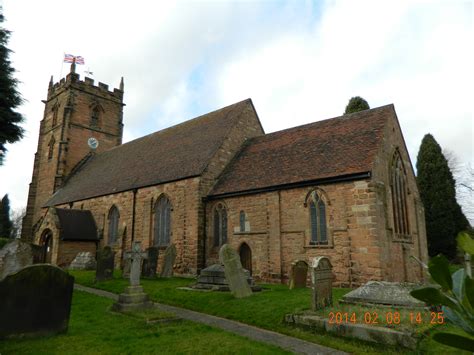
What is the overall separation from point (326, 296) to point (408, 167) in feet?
37.3

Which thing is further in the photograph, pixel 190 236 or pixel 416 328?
pixel 190 236

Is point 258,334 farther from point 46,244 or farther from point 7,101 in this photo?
point 46,244

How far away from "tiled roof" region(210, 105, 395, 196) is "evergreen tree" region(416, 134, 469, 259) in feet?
42.6

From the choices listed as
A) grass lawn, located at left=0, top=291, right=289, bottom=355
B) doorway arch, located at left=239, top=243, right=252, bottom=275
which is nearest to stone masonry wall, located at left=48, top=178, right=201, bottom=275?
doorway arch, located at left=239, top=243, right=252, bottom=275

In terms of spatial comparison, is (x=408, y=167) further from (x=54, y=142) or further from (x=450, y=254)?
(x=54, y=142)

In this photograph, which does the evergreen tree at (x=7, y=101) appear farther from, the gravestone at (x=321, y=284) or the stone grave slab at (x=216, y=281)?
the gravestone at (x=321, y=284)

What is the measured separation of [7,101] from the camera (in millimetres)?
13367

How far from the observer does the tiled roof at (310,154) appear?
14.8 meters

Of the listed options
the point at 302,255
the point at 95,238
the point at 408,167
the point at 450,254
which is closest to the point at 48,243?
the point at 95,238

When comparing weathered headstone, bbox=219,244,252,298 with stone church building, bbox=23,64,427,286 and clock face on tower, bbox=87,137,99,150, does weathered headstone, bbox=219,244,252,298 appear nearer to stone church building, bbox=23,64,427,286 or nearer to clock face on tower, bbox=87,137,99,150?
stone church building, bbox=23,64,427,286

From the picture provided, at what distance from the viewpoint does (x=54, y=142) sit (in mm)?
33750

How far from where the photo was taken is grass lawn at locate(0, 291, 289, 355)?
638 centimetres

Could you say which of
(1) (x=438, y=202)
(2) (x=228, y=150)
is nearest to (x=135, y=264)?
(2) (x=228, y=150)

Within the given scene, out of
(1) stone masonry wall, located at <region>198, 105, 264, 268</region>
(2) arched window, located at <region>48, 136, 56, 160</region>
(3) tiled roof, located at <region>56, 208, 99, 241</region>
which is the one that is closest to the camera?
(1) stone masonry wall, located at <region>198, 105, 264, 268</region>
